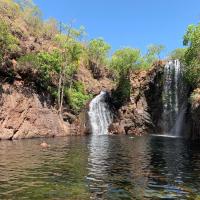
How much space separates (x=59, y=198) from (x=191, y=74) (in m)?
53.4

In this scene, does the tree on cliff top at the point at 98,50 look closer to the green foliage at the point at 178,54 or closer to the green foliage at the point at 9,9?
the green foliage at the point at 178,54

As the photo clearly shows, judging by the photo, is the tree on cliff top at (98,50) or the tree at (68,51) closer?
the tree at (68,51)

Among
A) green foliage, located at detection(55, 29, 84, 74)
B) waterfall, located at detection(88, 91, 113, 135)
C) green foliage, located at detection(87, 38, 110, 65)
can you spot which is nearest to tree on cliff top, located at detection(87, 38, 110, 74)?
green foliage, located at detection(87, 38, 110, 65)

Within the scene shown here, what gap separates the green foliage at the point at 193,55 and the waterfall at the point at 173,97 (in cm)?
788

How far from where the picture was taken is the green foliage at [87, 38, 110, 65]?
355 feet

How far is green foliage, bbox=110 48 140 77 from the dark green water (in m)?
55.3

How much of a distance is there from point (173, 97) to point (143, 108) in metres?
8.43

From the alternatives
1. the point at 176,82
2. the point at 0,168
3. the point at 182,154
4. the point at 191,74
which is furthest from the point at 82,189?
the point at 176,82

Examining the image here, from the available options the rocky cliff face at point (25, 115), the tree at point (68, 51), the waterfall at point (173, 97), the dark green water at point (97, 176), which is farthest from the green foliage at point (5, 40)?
the waterfall at point (173, 97)

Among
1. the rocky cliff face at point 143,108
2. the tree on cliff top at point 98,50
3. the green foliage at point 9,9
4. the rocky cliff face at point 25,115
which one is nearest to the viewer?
the rocky cliff face at point 25,115

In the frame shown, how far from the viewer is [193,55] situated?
2729 inches

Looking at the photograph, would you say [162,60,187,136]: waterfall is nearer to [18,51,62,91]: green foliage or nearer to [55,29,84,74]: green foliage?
[55,29,84,74]: green foliage

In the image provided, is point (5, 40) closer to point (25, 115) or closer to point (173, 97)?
point (25, 115)

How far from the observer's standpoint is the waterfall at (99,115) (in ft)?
269
